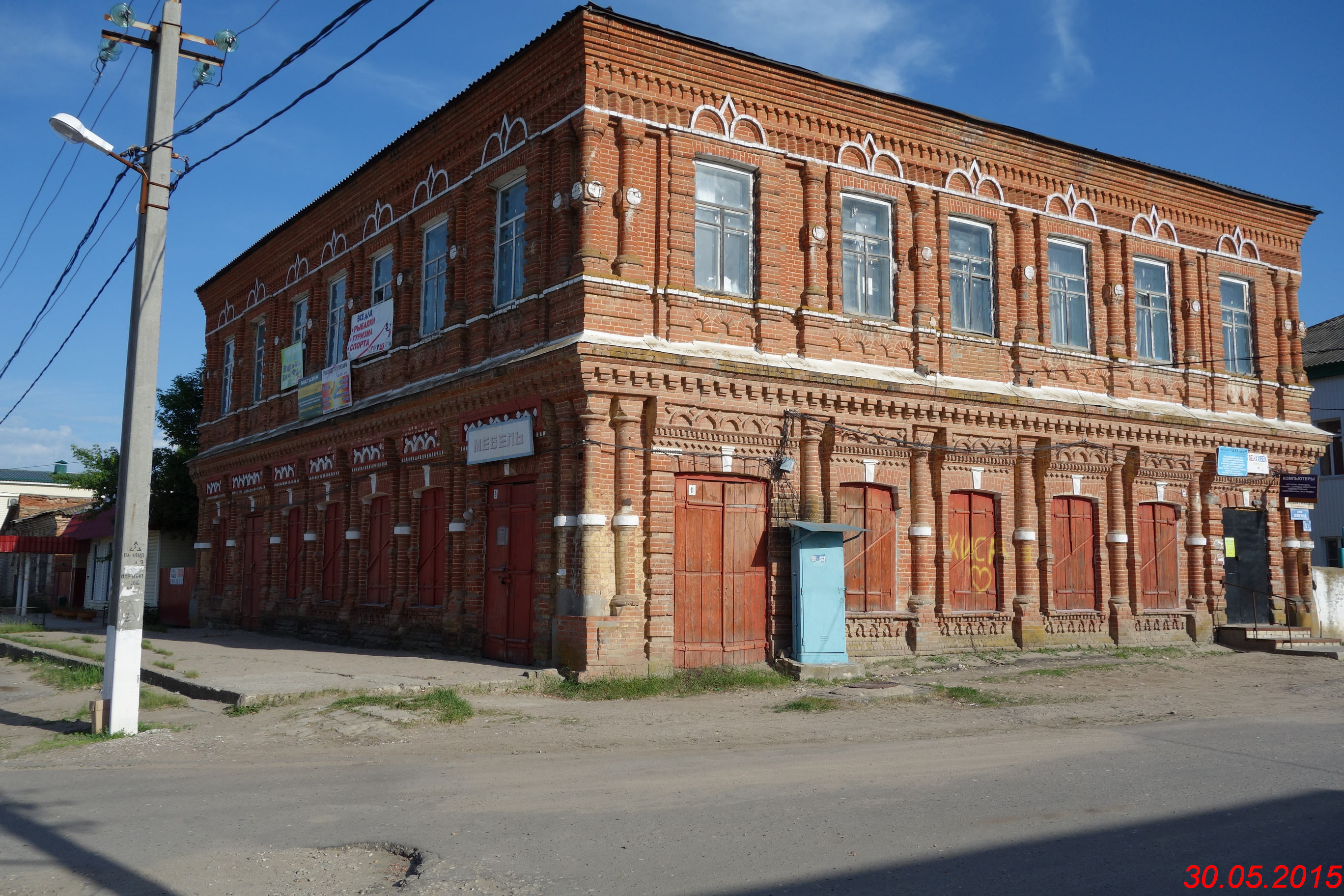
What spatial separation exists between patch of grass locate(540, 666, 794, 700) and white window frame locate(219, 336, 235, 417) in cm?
1687

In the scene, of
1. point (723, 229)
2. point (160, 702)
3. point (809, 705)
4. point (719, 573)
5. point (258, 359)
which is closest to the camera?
point (809, 705)

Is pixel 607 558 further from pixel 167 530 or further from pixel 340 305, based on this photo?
pixel 167 530

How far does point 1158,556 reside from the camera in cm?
1908

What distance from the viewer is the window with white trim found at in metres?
19.5

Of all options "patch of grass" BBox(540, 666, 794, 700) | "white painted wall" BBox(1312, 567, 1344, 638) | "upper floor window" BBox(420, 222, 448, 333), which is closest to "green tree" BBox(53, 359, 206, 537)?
"upper floor window" BBox(420, 222, 448, 333)

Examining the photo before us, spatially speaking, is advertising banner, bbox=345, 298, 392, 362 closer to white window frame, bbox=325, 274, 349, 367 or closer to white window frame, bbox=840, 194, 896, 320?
white window frame, bbox=325, 274, 349, 367

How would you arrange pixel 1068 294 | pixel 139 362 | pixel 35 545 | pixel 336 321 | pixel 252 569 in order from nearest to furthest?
pixel 139 362
pixel 1068 294
pixel 336 321
pixel 252 569
pixel 35 545

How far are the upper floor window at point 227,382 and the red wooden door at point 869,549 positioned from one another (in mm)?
17293

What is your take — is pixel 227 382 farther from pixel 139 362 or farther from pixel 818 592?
pixel 818 592

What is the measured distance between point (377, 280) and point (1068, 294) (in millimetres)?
12923

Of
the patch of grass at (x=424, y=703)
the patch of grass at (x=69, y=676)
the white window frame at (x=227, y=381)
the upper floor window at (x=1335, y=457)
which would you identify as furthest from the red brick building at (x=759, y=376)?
the upper floor window at (x=1335, y=457)

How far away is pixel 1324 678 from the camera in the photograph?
15.7m

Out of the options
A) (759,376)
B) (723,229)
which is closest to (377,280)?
(723,229)

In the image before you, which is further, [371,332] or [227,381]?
[227,381]
